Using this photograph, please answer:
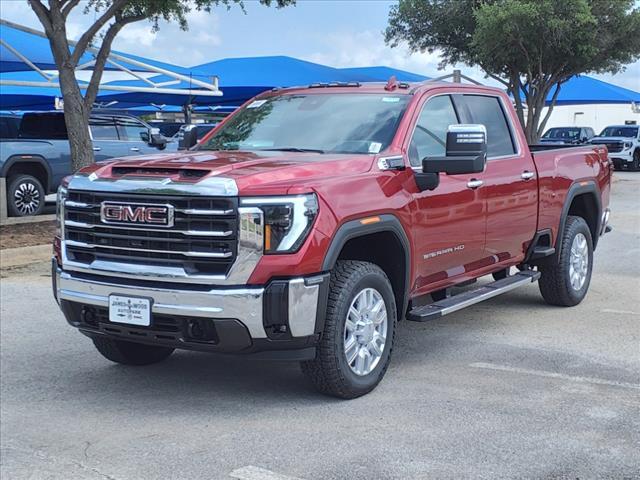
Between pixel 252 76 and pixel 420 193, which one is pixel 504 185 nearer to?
pixel 420 193

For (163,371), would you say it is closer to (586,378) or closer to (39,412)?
(39,412)

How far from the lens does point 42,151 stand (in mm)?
14781

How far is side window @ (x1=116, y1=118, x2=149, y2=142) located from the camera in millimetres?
16594

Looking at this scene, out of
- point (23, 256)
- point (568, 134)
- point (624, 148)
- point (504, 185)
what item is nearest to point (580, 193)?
point (504, 185)

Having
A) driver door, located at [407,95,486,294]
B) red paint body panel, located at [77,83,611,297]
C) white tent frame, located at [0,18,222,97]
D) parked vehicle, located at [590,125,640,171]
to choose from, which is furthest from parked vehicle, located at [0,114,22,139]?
parked vehicle, located at [590,125,640,171]

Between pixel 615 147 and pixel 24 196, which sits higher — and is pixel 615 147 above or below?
above

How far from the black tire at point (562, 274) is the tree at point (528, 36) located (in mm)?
16512

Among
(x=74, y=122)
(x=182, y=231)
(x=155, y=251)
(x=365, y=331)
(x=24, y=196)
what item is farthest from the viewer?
(x=24, y=196)

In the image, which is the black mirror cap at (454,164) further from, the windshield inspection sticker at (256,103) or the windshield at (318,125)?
the windshield inspection sticker at (256,103)

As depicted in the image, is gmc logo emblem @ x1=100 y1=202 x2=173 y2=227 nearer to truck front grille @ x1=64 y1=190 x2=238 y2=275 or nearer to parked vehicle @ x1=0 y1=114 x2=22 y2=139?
truck front grille @ x1=64 y1=190 x2=238 y2=275

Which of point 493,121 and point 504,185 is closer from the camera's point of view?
point 504,185

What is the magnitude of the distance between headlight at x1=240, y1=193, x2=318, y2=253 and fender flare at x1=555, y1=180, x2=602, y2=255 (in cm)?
362

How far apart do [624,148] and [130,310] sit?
32038mm

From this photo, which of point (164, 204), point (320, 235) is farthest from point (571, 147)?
point (164, 204)
